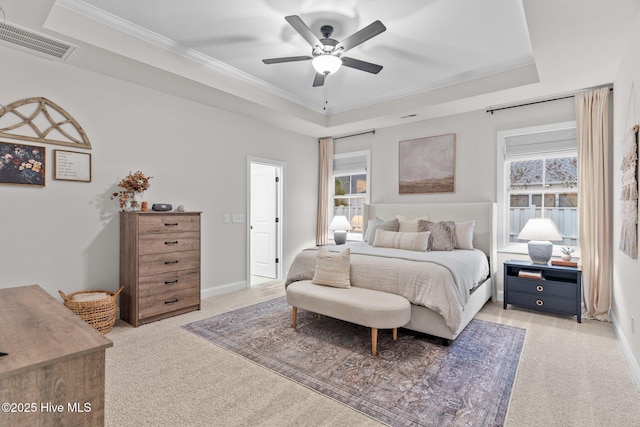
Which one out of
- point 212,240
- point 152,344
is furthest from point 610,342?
point 212,240

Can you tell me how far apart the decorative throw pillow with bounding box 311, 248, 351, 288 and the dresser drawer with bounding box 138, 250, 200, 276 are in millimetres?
1518

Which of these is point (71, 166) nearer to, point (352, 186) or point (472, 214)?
point (352, 186)

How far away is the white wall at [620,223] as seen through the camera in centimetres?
238

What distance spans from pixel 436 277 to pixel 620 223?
186 centimetres

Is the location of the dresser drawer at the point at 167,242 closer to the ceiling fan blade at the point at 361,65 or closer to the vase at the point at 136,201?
the vase at the point at 136,201

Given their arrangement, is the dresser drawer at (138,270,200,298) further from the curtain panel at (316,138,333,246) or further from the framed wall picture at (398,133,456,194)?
the framed wall picture at (398,133,456,194)

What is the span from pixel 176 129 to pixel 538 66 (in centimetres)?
408

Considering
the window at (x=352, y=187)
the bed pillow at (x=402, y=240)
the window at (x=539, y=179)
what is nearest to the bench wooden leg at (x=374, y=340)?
the bed pillow at (x=402, y=240)

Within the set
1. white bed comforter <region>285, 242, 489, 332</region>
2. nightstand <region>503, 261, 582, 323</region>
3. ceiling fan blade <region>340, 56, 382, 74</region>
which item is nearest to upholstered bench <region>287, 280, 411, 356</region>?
white bed comforter <region>285, 242, 489, 332</region>

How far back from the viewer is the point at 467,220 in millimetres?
4465

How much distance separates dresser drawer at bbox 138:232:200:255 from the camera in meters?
3.34

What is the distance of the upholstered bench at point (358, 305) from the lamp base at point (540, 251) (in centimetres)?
206

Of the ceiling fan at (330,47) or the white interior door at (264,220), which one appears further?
the white interior door at (264,220)

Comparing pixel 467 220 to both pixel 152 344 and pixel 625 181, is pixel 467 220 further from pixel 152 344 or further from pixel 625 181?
pixel 152 344
